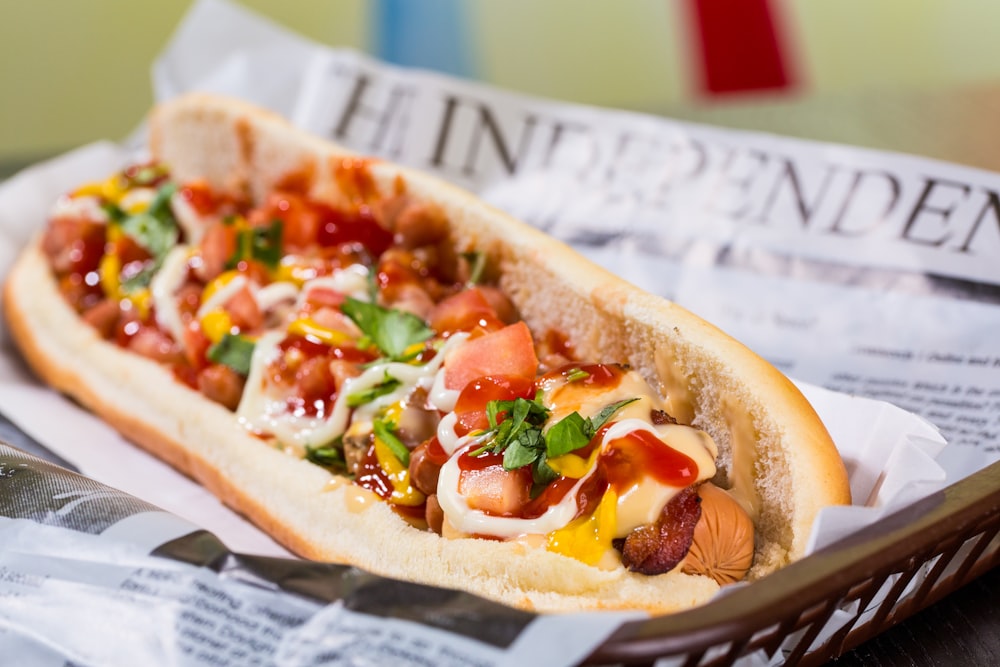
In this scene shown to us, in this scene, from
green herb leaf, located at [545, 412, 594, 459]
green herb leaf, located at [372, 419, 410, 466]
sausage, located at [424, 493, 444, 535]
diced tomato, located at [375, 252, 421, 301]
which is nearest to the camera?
green herb leaf, located at [545, 412, 594, 459]

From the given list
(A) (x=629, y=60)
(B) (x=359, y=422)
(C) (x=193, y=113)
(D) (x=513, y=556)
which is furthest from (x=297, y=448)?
(A) (x=629, y=60)

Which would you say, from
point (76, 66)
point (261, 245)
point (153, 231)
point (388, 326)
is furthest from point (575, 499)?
point (76, 66)

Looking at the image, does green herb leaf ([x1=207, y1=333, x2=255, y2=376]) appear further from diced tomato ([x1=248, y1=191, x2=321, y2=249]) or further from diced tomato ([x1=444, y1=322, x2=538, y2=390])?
diced tomato ([x1=444, y1=322, x2=538, y2=390])

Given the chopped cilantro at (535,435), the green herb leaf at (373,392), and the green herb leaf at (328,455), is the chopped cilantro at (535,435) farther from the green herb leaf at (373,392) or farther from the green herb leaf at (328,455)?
the green herb leaf at (328,455)

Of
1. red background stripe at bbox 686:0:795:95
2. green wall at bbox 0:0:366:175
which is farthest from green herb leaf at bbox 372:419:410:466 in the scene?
red background stripe at bbox 686:0:795:95

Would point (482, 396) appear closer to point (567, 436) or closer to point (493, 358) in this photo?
point (493, 358)

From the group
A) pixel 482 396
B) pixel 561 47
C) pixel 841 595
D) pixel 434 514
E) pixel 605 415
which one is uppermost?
pixel 841 595
